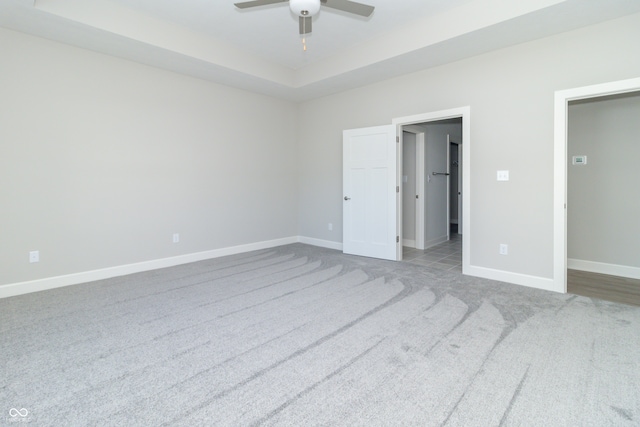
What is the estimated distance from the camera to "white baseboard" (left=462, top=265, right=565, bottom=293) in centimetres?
350

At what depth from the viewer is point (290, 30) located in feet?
12.9

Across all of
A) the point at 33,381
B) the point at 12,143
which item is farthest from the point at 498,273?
the point at 12,143

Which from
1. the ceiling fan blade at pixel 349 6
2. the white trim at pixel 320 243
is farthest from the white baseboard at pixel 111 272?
the ceiling fan blade at pixel 349 6

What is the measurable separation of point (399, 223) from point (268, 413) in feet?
12.1

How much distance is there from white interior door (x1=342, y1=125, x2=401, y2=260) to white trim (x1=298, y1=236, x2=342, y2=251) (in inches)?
13.5

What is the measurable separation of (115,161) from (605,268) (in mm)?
6443

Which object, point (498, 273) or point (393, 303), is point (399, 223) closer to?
point (498, 273)

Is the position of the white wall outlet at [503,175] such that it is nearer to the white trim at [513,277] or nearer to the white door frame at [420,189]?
the white trim at [513,277]

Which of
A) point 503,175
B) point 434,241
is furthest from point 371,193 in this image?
point 434,241

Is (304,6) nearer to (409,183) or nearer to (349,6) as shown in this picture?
(349,6)

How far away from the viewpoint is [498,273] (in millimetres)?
3883

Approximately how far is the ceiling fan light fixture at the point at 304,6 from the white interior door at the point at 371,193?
2.53 m

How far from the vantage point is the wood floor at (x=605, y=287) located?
10.7ft

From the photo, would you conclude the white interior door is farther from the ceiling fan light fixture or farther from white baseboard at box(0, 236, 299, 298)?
the ceiling fan light fixture
